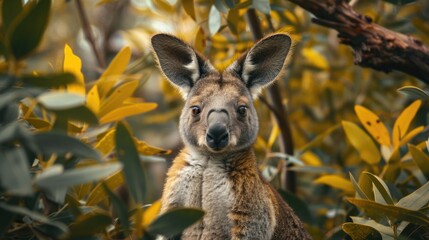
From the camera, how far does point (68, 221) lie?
163 inches

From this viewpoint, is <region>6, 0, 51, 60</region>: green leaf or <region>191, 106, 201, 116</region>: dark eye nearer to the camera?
<region>6, 0, 51, 60</region>: green leaf

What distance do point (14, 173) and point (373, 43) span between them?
12.2 feet

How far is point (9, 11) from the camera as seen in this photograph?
3592 millimetres

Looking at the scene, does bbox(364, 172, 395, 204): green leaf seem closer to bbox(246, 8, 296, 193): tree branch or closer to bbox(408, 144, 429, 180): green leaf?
bbox(408, 144, 429, 180): green leaf

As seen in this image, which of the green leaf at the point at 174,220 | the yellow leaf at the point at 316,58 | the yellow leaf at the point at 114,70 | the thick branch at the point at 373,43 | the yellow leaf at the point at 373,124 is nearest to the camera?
the green leaf at the point at 174,220

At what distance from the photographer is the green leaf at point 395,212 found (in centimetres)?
459

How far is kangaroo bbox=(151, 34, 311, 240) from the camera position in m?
5.31

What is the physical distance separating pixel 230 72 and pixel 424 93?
1.76m

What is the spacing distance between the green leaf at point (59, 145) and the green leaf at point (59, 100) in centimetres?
14

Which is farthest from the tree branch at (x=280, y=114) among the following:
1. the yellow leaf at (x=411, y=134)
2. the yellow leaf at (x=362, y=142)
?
the yellow leaf at (x=411, y=134)

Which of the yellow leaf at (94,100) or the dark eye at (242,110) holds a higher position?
the yellow leaf at (94,100)

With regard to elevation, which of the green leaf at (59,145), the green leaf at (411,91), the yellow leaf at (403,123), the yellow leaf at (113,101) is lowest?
the yellow leaf at (403,123)

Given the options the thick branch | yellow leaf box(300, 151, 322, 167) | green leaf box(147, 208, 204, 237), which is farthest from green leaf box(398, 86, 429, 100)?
yellow leaf box(300, 151, 322, 167)

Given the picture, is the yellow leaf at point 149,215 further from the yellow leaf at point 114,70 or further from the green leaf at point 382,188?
the yellow leaf at point 114,70
